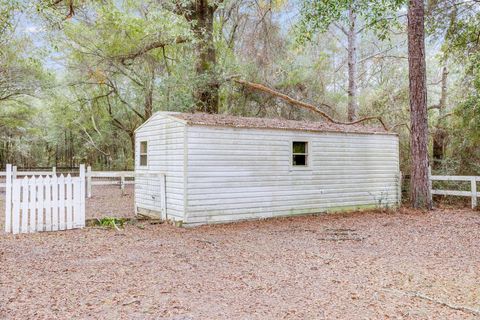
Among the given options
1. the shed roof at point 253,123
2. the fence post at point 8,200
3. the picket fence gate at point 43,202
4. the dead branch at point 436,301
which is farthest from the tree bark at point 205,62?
the dead branch at point 436,301

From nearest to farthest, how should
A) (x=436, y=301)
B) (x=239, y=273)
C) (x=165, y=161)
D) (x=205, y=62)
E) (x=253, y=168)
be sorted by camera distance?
(x=436, y=301), (x=239, y=273), (x=165, y=161), (x=253, y=168), (x=205, y=62)

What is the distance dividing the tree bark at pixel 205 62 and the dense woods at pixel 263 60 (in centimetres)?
4

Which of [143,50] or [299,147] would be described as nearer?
[299,147]

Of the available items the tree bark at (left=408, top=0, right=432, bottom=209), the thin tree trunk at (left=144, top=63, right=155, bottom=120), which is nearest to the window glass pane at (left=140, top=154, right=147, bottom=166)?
the thin tree trunk at (left=144, top=63, right=155, bottom=120)

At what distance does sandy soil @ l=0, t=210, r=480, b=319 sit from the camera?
12.2 ft

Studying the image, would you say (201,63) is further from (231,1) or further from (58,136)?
(58,136)

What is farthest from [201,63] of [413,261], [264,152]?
[413,261]

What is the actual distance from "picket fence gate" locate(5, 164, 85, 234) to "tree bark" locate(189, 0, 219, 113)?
667cm

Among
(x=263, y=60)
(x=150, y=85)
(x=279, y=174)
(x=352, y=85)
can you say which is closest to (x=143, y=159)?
(x=279, y=174)

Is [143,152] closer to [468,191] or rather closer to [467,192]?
[467,192]

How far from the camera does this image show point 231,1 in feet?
48.5

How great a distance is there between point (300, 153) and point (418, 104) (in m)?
3.98

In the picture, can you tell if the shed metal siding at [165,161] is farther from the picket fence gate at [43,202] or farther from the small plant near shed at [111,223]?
the picket fence gate at [43,202]

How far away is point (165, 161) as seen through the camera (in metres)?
9.15
